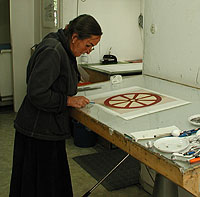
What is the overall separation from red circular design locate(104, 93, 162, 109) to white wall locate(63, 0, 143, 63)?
6.65ft

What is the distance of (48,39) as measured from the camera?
1.52 meters

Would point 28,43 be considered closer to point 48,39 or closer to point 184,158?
point 48,39

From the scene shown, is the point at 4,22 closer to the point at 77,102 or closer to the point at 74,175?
the point at 74,175

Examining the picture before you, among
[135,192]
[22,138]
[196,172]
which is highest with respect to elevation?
[196,172]

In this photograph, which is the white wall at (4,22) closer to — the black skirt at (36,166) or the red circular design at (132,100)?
the black skirt at (36,166)

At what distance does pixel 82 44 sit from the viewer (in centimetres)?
153

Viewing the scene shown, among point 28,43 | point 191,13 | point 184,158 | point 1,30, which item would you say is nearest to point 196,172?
point 184,158

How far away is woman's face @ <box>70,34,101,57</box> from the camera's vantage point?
151 cm

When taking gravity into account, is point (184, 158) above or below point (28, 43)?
below

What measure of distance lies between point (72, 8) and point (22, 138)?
6.92 ft

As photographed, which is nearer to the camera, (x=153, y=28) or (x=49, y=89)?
(x=49, y=89)

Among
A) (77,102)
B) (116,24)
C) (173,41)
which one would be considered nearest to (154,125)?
(77,102)

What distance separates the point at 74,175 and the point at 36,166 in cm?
99

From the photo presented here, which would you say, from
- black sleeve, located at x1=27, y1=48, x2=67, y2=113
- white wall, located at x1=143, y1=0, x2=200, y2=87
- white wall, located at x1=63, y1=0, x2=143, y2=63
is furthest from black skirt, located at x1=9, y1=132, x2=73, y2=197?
white wall, located at x1=63, y1=0, x2=143, y2=63
